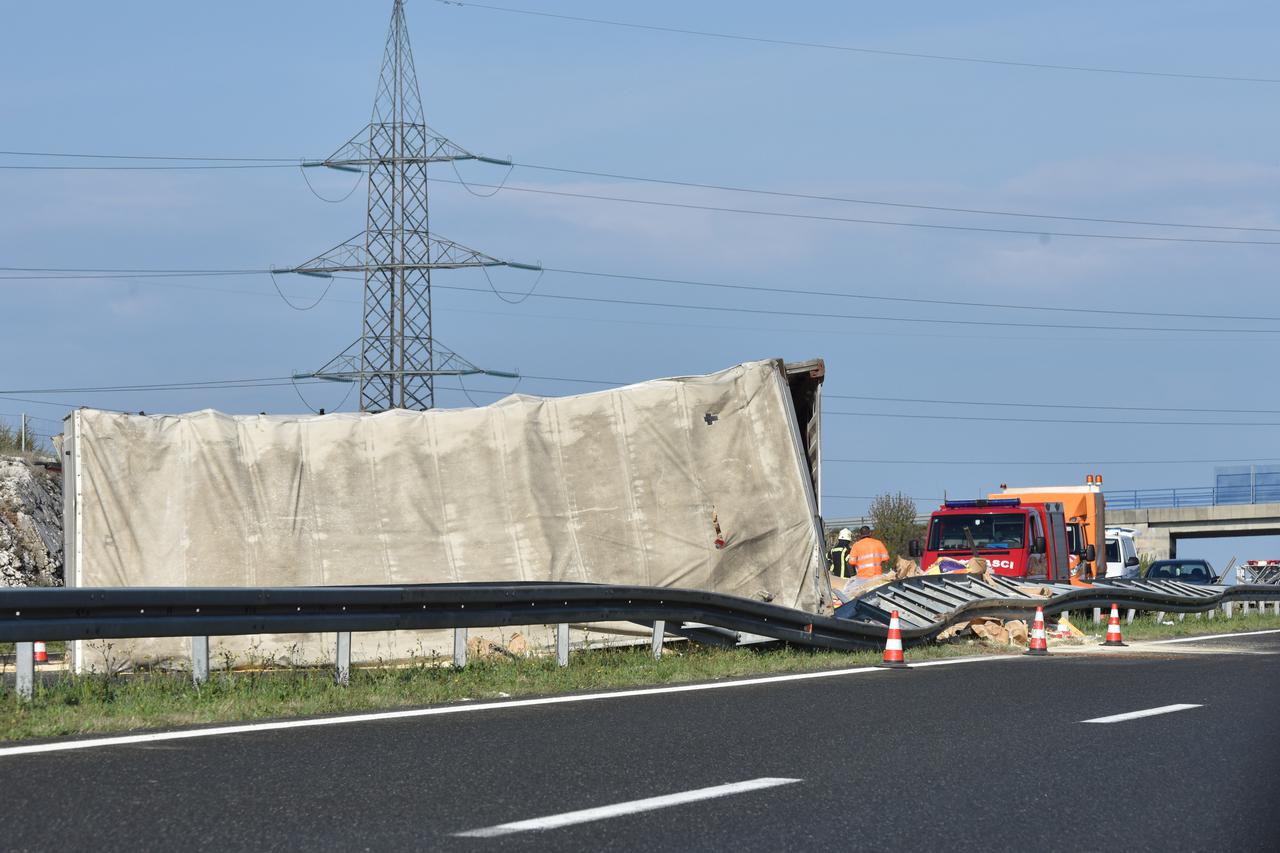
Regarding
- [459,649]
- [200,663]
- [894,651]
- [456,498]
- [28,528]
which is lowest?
[894,651]

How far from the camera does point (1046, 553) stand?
26.5m

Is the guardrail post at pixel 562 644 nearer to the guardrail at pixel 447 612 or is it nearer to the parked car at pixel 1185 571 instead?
the guardrail at pixel 447 612

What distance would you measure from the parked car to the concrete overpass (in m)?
39.8

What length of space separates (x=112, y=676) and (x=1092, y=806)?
738cm

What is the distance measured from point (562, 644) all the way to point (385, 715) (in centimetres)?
338

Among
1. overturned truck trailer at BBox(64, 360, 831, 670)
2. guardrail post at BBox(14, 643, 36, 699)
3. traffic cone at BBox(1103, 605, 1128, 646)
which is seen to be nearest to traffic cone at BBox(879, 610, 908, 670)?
overturned truck trailer at BBox(64, 360, 831, 670)

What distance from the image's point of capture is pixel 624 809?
628 cm

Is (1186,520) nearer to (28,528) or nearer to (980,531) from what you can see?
(980,531)

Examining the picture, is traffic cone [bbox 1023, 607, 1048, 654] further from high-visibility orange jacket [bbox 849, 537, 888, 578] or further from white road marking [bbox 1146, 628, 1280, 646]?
high-visibility orange jacket [bbox 849, 537, 888, 578]

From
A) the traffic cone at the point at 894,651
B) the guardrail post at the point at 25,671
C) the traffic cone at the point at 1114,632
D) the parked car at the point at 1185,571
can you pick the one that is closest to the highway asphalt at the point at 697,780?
the guardrail post at the point at 25,671

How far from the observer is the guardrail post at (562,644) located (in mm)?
12825

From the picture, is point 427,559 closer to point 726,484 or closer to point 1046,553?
point 726,484

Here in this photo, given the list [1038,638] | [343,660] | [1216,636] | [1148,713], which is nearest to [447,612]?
[343,660]

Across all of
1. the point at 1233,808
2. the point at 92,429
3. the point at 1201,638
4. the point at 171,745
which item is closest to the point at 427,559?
the point at 92,429
